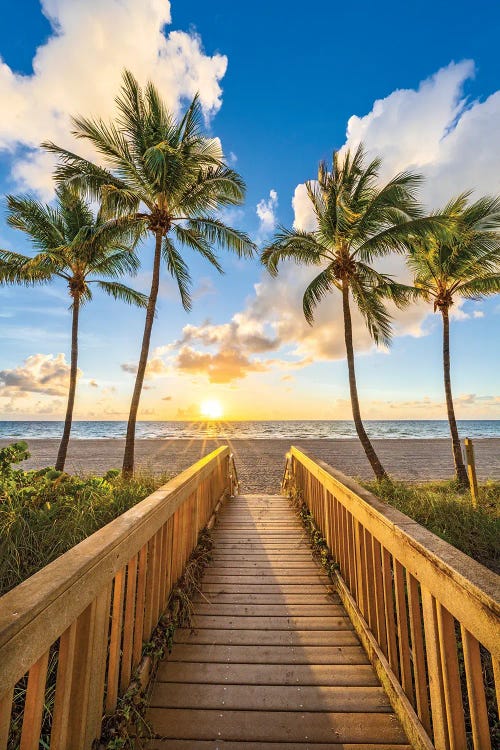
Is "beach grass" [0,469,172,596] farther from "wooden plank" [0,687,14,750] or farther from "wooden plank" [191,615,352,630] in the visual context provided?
"wooden plank" [0,687,14,750]

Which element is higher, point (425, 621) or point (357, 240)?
point (357, 240)

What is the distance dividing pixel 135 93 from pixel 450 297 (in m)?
11.0

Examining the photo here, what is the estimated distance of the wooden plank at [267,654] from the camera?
2.44 m

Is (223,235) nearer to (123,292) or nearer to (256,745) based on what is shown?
(123,292)

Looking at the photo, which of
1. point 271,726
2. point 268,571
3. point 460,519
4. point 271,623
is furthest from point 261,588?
point 460,519

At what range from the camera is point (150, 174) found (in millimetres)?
8758

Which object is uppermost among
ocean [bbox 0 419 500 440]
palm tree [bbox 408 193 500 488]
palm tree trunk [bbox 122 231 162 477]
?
palm tree [bbox 408 193 500 488]

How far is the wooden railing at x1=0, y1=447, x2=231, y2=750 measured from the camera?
1.08 metres

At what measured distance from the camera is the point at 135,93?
8.81 m

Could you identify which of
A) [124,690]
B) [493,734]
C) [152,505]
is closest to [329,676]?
[493,734]

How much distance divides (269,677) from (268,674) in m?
0.03

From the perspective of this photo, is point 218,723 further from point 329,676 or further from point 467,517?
point 467,517

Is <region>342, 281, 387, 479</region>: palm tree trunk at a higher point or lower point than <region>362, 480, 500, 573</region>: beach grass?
higher

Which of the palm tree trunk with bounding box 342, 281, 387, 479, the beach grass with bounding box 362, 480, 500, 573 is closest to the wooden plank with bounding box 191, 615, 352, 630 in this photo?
the beach grass with bounding box 362, 480, 500, 573
